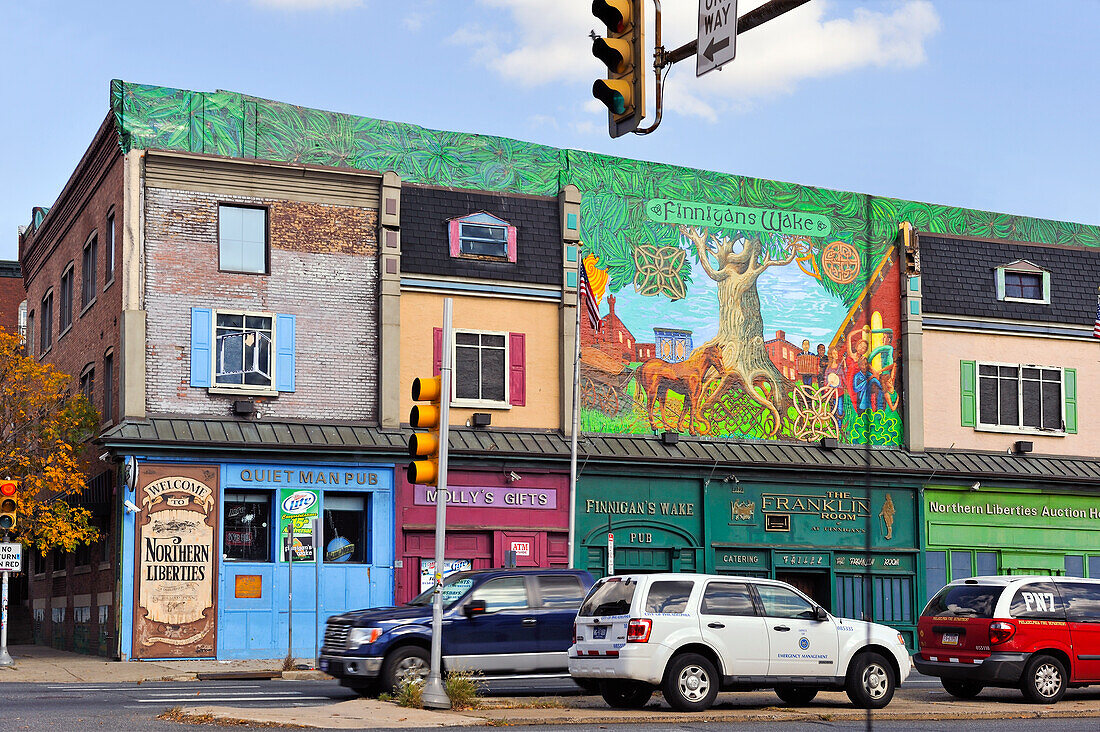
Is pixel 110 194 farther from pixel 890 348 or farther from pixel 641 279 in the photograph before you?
pixel 890 348

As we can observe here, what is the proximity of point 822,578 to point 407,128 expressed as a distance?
14.9 meters

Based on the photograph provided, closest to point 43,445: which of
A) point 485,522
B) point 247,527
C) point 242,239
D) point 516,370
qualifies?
point 247,527

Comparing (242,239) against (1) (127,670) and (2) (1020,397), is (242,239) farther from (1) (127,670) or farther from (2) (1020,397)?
(2) (1020,397)

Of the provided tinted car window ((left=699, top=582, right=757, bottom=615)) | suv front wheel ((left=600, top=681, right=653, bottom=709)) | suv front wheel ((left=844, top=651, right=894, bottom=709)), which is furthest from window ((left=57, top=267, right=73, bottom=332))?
suv front wheel ((left=844, top=651, right=894, bottom=709))

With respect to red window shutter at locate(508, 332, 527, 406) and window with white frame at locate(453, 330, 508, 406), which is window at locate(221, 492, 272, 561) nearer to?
window with white frame at locate(453, 330, 508, 406)

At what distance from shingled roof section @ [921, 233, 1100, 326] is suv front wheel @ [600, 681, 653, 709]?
21.1m

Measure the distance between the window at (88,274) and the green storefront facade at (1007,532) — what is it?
21.4m

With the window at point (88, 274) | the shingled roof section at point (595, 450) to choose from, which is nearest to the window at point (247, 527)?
the shingled roof section at point (595, 450)

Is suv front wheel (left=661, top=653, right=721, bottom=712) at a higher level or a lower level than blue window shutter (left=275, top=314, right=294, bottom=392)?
lower

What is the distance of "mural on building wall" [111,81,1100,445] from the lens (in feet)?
105

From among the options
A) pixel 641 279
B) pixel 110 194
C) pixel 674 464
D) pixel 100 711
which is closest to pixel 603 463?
pixel 674 464

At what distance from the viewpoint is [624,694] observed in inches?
698

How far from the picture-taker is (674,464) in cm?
3288

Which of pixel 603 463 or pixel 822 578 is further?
pixel 822 578
